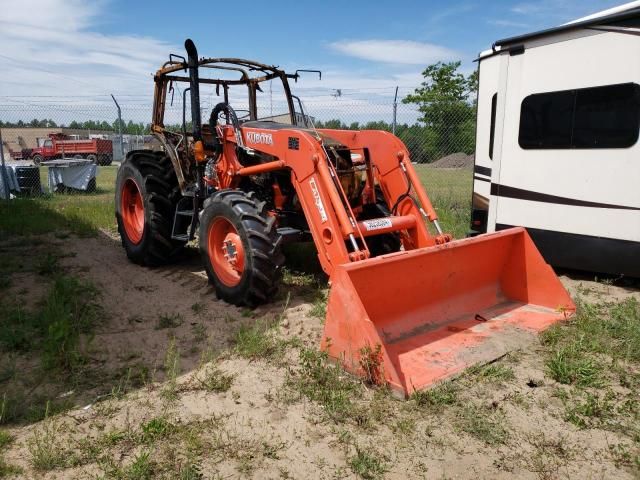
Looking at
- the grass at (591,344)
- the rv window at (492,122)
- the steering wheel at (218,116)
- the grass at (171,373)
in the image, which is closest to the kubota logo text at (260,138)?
the steering wheel at (218,116)

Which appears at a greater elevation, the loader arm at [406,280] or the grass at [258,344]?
the loader arm at [406,280]

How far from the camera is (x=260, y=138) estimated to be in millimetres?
4984

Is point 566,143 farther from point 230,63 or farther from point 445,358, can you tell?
point 230,63

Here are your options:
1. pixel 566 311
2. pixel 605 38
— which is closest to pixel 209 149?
pixel 566 311

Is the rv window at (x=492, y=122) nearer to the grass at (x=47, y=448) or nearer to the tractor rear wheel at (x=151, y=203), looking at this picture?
the tractor rear wheel at (x=151, y=203)

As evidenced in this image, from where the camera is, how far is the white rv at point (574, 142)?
17.2 ft

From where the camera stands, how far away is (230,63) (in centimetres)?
570

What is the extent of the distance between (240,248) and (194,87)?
73.6 inches

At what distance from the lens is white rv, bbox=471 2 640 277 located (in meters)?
5.23

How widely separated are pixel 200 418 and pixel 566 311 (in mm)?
3205

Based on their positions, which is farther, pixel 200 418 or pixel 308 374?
pixel 308 374

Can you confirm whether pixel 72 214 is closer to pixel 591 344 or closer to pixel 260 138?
pixel 260 138

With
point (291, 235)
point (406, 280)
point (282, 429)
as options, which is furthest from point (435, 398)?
point (291, 235)

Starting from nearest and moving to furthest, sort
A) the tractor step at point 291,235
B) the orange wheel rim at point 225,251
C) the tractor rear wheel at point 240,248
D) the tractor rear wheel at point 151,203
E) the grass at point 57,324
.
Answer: the grass at point 57,324
the tractor rear wheel at point 240,248
the orange wheel rim at point 225,251
the tractor step at point 291,235
the tractor rear wheel at point 151,203
